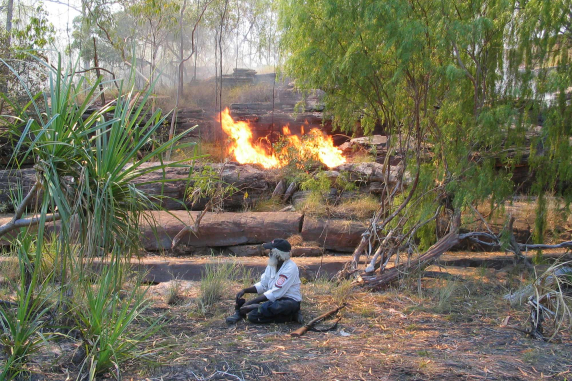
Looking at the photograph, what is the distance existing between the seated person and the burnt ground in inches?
5.2

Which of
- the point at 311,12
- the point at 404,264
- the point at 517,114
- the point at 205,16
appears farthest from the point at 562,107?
the point at 205,16

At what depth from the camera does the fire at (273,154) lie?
14.5 metres

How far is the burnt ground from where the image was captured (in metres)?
4.38

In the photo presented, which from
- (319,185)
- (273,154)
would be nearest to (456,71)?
(319,185)

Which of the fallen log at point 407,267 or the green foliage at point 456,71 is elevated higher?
the green foliage at point 456,71

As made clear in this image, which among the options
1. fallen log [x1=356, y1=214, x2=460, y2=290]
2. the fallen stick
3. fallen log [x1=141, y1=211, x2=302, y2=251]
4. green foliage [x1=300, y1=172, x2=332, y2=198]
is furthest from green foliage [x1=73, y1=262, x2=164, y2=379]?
green foliage [x1=300, y1=172, x2=332, y2=198]

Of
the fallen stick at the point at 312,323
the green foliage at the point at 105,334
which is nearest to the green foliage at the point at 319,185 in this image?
the fallen stick at the point at 312,323

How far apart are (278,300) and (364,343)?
1.20 m

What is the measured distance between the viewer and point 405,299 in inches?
295

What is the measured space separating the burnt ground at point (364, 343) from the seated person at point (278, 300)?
13 cm

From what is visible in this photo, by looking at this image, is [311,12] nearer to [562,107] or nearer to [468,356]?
[562,107]

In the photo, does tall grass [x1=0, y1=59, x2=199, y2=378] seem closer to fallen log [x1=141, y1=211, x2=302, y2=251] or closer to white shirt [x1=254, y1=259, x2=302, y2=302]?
white shirt [x1=254, y1=259, x2=302, y2=302]

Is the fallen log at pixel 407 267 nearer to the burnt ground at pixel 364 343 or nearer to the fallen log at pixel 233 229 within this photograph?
the burnt ground at pixel 364 343

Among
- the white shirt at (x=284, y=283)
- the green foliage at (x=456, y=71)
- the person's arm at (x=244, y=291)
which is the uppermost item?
the green foliage at (x=456, y=71)
